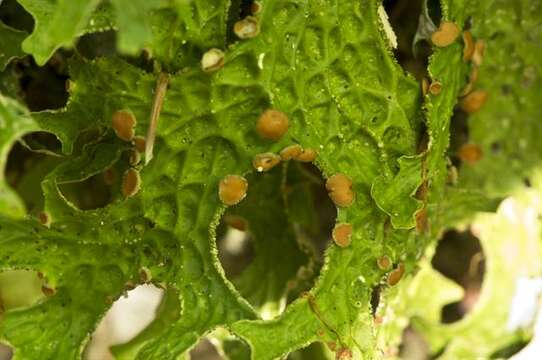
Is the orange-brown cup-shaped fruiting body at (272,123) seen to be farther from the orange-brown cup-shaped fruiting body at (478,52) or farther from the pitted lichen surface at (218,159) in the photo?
the orange-brown cup-shaped fruiting body at (478,52)

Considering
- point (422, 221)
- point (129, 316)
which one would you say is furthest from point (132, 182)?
point (129, 316)

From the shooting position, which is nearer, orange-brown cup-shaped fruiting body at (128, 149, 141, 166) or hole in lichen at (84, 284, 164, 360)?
orange-brown cup-shaped fruiting body at (128, 149, 141, 166)

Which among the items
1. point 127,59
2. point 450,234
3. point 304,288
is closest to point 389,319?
point 304,288

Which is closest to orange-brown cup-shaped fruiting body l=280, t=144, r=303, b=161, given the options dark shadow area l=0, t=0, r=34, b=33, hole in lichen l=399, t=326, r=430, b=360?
dark shadow area l=0, t=0, r=34, b=33

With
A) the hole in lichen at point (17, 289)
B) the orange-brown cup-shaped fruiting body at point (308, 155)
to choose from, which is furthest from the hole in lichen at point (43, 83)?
the orange-brown cup-shaped fruiting body at point (308, 155)

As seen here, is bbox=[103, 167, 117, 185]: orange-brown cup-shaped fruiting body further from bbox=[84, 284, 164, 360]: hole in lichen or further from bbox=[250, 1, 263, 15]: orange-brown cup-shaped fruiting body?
bbox=[84, 284, 164, 360]: hole in lichen
